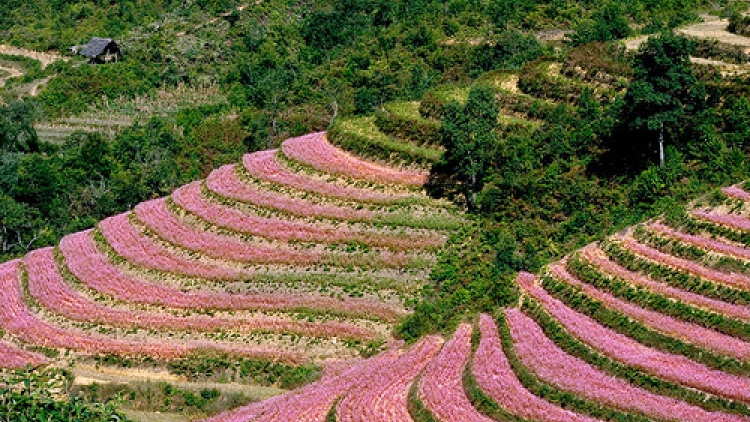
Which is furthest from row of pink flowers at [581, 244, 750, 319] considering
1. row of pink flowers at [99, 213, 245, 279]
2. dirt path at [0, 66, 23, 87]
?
dirt path at [0, 66, 23, 87]

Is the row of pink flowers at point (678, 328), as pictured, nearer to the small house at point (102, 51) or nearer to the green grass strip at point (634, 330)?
the green grass strip at point (634, 330)

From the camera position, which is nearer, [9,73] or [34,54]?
[9,73]

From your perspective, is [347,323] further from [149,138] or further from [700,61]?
[149,138]

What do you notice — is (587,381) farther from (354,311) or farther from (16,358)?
(16,358)

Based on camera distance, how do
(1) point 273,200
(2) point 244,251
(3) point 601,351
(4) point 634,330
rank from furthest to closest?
(1) point 273,200, (2) point 244,251, (4) point 634,330, (3) point 601,351

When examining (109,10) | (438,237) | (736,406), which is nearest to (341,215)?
(438,237)

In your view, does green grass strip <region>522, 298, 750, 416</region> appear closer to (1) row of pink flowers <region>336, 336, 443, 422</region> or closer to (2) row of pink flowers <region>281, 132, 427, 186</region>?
(1) row of pink flowers <region>336, 336, 443, 422</region>

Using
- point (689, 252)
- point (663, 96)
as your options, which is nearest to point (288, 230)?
point (663, 96)
